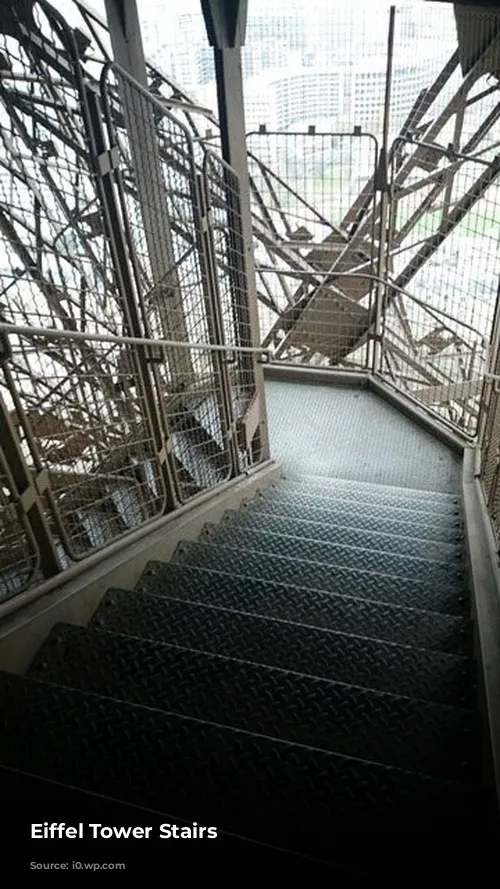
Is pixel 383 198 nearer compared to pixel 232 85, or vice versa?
pixel 232 85

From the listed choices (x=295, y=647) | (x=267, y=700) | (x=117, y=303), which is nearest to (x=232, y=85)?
(x=117, y=303)

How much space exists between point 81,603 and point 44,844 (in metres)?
0.84

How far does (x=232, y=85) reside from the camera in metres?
2.67

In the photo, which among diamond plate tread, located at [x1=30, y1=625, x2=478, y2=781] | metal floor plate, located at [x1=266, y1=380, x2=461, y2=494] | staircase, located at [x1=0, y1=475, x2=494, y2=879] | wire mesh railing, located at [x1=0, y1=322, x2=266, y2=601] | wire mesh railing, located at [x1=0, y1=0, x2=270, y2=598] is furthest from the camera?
metal floor plate, located at [x1=266, y1=380, x2=461, y2=494]

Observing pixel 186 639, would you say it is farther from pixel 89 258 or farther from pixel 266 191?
pixel 266 191

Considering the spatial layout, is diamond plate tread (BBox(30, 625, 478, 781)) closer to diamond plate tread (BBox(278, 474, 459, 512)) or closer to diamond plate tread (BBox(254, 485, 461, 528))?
diamond plate tread (BBox(254, 485, 461, 528))

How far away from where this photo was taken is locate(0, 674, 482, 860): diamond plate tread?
1.09m

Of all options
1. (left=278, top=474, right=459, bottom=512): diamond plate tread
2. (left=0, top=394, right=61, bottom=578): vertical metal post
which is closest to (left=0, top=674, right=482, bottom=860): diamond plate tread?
(left=0, top=394, right=61, bottom=578): vertical metal post

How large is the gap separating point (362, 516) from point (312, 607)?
1.11 m

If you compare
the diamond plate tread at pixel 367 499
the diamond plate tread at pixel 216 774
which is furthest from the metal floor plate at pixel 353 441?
the diamond plate tread at pixel 216 774

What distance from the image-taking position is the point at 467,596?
2018mm

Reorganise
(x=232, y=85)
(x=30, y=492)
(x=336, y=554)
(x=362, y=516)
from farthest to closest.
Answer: (x=362, y=516) → (x=232, y=85) → (x=336, y=554) → (x=30, y=492)

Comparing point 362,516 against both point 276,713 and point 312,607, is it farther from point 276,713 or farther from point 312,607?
point 276,713

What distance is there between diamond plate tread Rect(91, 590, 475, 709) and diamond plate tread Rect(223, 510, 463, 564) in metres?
0.87
